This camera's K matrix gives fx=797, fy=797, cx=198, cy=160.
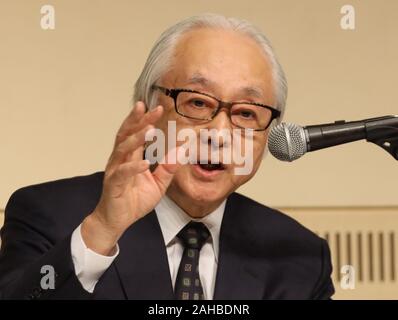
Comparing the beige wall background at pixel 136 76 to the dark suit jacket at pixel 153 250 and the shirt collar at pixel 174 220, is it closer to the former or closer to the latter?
the dark suit jacket at pixel 153 250

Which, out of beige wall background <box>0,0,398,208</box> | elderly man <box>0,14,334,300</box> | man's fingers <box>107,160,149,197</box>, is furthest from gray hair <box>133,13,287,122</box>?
beige wall background <box>0,0,398,208</box>

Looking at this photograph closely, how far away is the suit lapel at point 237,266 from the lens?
154cm

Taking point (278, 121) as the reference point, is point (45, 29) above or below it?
above

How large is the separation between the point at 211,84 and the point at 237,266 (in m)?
0.36

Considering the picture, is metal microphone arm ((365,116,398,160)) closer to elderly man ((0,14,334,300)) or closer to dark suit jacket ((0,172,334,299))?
elderly man ((0,14,334,300))

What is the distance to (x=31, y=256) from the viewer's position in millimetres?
1467

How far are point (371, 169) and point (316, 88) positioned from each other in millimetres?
277

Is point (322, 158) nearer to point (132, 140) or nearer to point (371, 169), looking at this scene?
point (371, 169)

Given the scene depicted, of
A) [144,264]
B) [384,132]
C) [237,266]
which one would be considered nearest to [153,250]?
[144,264]

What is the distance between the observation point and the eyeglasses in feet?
4.92

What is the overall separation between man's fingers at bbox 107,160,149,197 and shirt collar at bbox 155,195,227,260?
0.35m

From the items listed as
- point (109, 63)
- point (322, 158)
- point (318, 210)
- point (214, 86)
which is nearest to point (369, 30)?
point (322, 158)

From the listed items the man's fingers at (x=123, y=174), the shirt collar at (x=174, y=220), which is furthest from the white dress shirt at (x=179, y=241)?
the man's fingers at (x=123, y=174)
